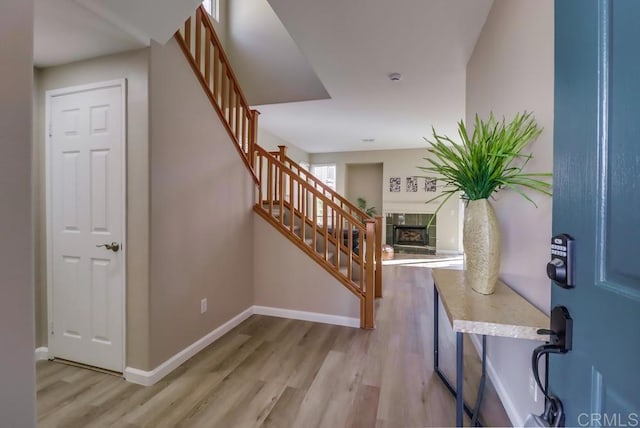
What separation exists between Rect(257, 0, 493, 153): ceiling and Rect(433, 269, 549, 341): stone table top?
2.02m

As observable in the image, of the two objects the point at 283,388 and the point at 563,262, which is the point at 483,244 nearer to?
the point at 563,262

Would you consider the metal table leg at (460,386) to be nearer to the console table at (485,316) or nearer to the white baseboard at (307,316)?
the console table at (485,316)

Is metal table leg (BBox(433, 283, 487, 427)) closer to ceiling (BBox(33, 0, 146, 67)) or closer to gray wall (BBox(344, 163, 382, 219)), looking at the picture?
ceiling (BBox(33, 0, 146, 67))

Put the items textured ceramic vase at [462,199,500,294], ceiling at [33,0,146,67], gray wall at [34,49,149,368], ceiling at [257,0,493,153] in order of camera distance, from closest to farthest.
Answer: textured ceramic vase at [462,199,500,294] < ceiling at [33,0,146,67] < gray wall at [34,49,149,368] < ceiling at [257,0,493,153]

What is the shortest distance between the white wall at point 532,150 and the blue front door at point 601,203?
0.76 m

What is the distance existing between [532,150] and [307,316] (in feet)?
8.24

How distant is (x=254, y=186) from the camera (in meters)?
3.33

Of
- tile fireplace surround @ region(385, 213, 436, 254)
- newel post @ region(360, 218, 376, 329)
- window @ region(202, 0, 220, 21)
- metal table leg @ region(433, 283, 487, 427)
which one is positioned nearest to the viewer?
metal table leg @ region(433, 283, 487, 427)

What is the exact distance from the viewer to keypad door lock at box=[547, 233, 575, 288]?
2.03 ft

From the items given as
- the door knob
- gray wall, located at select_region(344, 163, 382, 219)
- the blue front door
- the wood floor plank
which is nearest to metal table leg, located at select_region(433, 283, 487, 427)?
the blue front door

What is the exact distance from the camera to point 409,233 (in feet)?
25.1

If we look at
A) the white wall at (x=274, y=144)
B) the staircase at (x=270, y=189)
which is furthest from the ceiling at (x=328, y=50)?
the staircase at (x=270, y=189)

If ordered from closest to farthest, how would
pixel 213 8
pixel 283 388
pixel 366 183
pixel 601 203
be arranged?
1. pixel 601 203
2. pixel 283 388
3. pixel 213 8
4. pixel 366 183

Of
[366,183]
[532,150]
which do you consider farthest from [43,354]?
[366,183]
